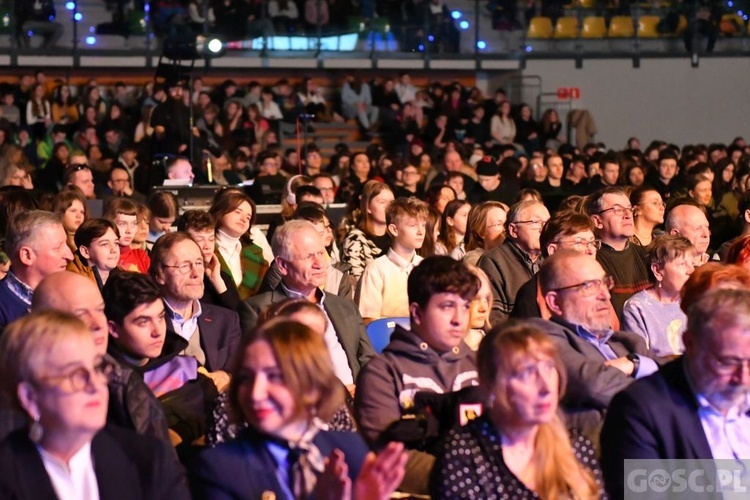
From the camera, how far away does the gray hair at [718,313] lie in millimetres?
3699

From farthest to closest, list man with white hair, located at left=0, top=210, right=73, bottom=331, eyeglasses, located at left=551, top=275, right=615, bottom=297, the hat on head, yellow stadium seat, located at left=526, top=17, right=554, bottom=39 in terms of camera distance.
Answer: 1. yellow stadium seat, located at left=526, top=17, right=554, bottom=39
2. the hat on head
3. man with white hair, located at left=0, top=210, right=73, bottom=331
4. eyeglasses, located at left=551, top=275, right=615, bottom=297

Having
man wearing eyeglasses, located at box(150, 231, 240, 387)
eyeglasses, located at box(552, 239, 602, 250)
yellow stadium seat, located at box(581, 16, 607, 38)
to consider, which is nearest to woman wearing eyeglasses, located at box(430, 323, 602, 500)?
man wearing eyeglasses, located at box(150, 231, 240, 387)

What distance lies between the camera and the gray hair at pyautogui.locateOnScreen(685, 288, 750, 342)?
12.1 ft

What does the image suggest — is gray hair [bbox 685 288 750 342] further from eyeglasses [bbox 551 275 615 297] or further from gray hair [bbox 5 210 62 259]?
gray hair [bbox 5 210 62 259]

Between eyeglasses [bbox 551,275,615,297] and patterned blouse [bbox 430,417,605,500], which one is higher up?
eyeglasses [bbox 551,275,615,297]

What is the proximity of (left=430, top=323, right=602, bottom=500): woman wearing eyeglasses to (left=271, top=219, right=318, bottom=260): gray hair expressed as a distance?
264 cm

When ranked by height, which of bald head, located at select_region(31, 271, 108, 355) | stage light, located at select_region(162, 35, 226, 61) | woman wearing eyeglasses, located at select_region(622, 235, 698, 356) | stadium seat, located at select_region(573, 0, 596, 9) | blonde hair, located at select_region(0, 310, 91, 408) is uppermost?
stadium seat, located at select_region(573, 0, 596, 9)

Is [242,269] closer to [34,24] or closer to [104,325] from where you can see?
[104,325]

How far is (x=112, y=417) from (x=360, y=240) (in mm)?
4876

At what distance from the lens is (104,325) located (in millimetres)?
4383

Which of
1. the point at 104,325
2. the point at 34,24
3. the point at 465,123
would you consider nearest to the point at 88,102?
the point at 34,24

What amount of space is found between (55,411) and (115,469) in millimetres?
230

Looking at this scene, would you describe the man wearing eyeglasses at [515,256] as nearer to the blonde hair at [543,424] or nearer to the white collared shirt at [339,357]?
the white collared shirt at [339,357]

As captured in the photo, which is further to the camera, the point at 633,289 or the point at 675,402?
the point at 633,289
